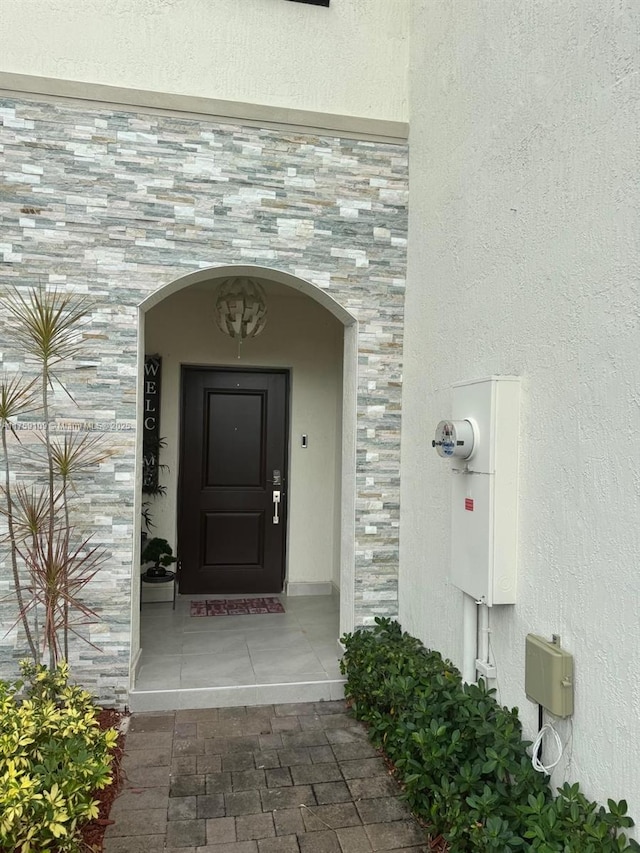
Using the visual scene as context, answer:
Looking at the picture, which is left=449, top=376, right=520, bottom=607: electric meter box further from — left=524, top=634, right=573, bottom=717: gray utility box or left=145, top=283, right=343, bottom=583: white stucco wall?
left=145, top=283, right=343, bottom=583: white stucco wall

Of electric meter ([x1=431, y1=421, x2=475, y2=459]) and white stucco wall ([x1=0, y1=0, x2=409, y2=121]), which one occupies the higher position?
white stucco wall ([x1=0, y1=0, x2=409, y2=121])

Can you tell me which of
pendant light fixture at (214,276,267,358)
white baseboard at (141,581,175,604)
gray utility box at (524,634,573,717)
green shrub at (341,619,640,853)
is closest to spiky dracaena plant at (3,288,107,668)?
pendant light fixture at (214,276,267,358)

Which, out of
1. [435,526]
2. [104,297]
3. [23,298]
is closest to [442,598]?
[435,526]

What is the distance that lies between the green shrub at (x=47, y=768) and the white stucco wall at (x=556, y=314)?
5.83 ft

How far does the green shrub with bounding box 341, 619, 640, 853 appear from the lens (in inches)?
73.4

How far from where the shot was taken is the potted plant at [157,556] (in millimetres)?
5277

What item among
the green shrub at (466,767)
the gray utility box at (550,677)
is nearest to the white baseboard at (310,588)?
the green shrub at (466,767)

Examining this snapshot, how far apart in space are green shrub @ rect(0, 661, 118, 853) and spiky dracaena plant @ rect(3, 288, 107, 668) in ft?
1.65

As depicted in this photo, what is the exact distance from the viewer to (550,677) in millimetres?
2137

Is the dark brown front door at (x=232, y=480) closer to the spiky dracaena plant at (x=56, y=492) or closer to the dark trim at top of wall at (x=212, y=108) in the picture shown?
the spiky dracaena plant at (x=56, y=492)

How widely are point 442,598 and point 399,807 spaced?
3.34 ft

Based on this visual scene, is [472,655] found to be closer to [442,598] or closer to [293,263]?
[442,598]

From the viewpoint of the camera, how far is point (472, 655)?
2.82 meters

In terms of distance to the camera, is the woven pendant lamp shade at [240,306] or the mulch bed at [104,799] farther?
the woven pendant lamp shade at [240,306]
